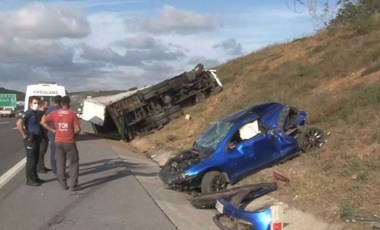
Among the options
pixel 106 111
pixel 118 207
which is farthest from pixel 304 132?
pixel 106 111

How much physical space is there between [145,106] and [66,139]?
52.3 ft

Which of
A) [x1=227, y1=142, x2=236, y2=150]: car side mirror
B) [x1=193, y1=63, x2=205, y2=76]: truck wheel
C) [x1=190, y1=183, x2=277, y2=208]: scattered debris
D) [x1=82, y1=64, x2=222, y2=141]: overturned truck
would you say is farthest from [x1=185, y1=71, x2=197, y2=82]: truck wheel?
[x1=190, y1=183, x2=277, y2=208]: scattered debris

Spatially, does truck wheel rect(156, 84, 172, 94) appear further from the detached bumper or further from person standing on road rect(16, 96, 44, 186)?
the detached bumper

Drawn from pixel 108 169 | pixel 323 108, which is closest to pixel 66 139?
pixel 108 169

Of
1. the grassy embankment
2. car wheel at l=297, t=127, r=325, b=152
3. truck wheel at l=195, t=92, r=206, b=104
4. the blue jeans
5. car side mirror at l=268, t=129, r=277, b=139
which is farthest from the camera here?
truck wheel at l=195, t=92, r=206, b=104

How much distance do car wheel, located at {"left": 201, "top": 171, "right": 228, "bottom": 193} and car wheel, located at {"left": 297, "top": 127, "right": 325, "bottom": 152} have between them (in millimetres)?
2221

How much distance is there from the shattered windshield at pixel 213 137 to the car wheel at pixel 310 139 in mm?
1699

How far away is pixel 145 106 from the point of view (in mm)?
27531

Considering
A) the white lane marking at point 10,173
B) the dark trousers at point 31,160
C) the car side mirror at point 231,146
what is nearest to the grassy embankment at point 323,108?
the car side mirror at point 231,146

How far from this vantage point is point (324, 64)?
2347cm

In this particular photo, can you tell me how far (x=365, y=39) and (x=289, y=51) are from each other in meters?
8.81

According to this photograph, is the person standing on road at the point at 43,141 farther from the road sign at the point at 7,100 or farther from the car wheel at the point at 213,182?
the road sign at the point at 7,100

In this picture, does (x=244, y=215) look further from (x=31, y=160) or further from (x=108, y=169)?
(x=108, y=169)

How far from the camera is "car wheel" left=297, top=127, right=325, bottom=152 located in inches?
526
